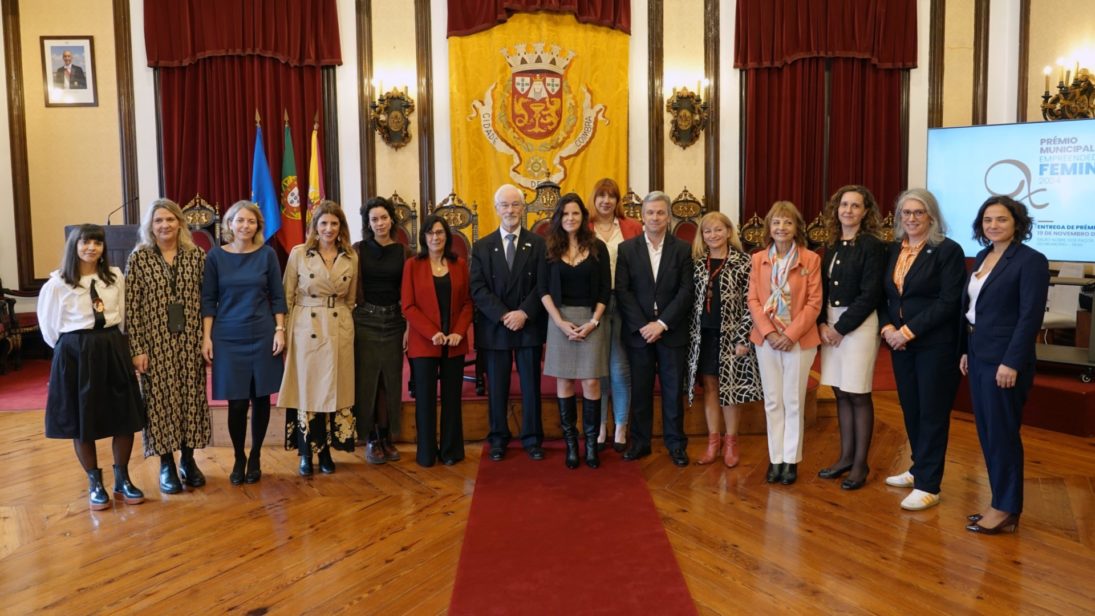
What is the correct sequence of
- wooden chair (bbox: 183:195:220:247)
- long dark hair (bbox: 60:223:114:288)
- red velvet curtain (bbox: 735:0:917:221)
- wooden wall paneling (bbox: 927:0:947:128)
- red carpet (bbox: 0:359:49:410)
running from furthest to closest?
wooden wall paneling (bbox: 927:0:947:128) → red velvet curtain (bbox: 735:0:917:221) → wooden chair (bbox: 183:195:220:247) → red carpet (bbox: 0:359:49:410) → long dark hair (bbox: 60:223:114:288)

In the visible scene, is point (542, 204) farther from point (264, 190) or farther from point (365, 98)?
point (264, 190)

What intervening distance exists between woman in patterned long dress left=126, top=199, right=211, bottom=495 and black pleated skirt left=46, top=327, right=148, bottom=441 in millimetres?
137

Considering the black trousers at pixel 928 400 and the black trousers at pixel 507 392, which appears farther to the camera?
the black trousers at pixel 507 392

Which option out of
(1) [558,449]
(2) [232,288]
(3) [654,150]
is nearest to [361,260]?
(2) [232,288]

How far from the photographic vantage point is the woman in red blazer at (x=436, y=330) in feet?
13.4

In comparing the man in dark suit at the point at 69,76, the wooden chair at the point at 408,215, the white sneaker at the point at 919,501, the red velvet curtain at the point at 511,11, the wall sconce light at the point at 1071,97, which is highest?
the red velvet curtain at the point at 511,11

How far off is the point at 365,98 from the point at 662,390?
468 cm

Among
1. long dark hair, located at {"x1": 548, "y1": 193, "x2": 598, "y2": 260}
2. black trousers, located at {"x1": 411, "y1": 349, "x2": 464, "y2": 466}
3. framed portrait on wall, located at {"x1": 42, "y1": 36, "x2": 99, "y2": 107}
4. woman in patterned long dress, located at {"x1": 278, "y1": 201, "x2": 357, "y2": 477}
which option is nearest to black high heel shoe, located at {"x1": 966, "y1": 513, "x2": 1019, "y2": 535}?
long dark hair, located at {"x1": 548, "y1": 193, "x2": 598, "y2": 260}

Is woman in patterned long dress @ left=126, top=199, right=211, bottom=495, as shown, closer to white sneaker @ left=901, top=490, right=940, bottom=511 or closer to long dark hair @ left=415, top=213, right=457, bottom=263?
long dark hair @ left=415, top=213, right=457, bottom=263

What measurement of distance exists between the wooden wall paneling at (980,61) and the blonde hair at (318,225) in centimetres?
643

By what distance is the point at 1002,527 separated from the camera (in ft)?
10.7

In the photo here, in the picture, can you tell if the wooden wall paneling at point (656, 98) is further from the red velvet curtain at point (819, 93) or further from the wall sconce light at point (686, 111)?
the red velvet curtain at point (819, 93)

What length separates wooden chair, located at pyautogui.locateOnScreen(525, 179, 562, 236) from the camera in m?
7.03

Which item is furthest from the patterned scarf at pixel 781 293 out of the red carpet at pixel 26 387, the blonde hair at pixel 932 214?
the red carpet at pixel 26 387
